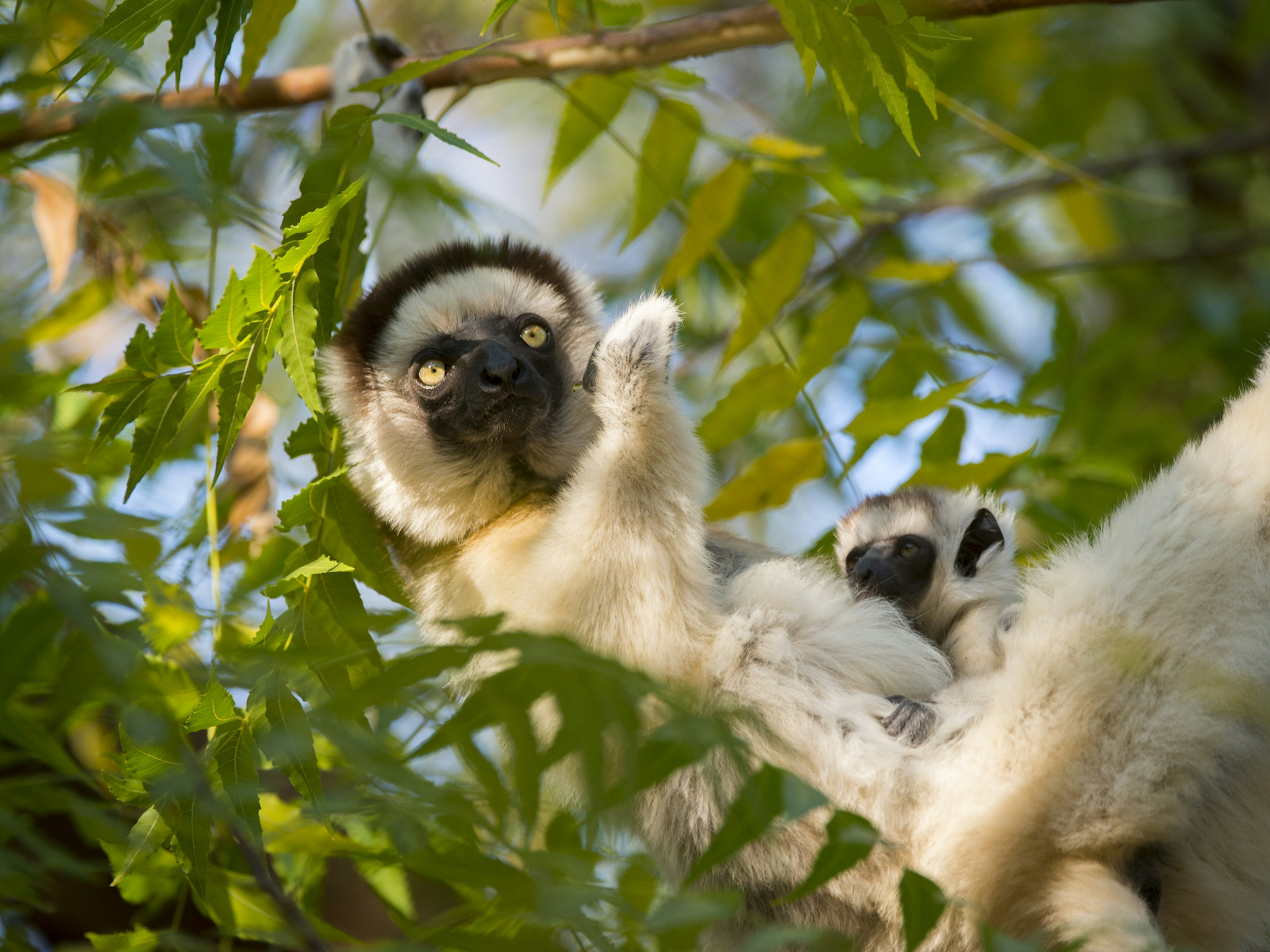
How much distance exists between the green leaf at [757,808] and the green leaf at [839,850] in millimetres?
101

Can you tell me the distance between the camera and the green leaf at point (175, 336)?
289cm

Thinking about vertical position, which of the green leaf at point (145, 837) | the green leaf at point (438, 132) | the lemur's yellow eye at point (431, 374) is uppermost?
the green leaf at point (438, 132)

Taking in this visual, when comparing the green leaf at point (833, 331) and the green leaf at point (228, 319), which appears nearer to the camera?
the green leaf at point (228, 319)

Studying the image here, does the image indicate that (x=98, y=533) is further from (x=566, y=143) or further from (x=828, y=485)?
(x=828, y=485)

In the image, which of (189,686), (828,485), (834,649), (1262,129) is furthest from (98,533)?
(1262,129)

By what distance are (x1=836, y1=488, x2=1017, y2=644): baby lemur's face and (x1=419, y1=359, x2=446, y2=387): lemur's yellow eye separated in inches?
69.1

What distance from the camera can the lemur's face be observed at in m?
3.97

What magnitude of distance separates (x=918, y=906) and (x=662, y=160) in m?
3.15

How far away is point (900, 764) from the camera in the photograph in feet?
9.81

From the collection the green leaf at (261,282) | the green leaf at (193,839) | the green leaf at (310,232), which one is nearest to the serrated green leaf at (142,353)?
the green leaf at (261,282)

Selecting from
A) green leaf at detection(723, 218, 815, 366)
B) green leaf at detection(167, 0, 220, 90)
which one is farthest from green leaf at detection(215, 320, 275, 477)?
green leaf at detection(723, 218, 815, 366)

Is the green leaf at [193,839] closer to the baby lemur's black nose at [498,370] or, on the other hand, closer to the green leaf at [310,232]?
the green leaf at [310,232]

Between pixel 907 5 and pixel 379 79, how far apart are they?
1.77 m

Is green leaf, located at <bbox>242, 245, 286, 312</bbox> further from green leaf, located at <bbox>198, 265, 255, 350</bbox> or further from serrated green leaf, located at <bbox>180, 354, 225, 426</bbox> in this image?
serrated green leaf, located at <bbox>180, 354, 225, 426</bbox>
